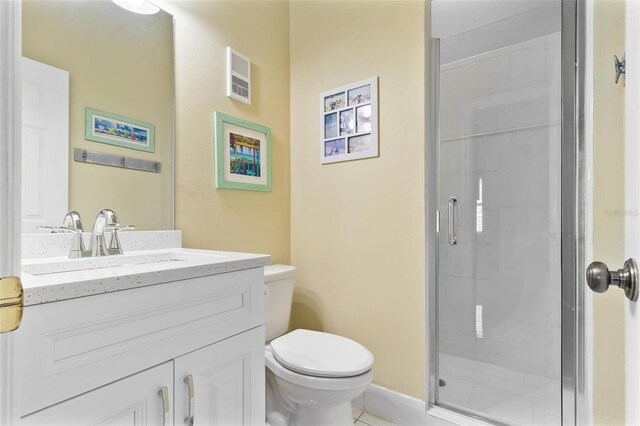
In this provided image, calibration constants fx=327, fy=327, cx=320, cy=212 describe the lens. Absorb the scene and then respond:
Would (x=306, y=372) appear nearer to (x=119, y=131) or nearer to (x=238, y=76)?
(x=119, y=131)

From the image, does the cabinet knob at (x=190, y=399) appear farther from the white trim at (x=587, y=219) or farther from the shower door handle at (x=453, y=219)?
the shower door handle at (x=453, y=219)

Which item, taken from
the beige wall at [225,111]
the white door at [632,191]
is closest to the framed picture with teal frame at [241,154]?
the beige wall at [225,111]

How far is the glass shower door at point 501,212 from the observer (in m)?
1.76

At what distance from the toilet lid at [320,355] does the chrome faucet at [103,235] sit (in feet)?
2.46

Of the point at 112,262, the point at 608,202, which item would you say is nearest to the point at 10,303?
the point at 112,262

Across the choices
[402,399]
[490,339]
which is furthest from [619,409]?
[490,339]

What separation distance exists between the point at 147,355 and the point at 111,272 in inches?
8.1

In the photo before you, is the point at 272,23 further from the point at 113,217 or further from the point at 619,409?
the point at 619,409

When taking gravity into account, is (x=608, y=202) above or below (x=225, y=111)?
below

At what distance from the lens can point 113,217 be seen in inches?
44.0

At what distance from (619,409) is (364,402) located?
1299mm

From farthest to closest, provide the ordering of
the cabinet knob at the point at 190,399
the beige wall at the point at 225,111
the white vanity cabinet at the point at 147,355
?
the beige wall at the point at 225,111
the cabinet knob at the point at 190,399
the white vanity cabinet at the point at 147,355

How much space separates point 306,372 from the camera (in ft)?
4.07

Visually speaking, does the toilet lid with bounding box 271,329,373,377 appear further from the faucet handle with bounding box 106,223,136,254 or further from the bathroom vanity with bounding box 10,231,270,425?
the faucet handle with bounding box 106,223,136,254
